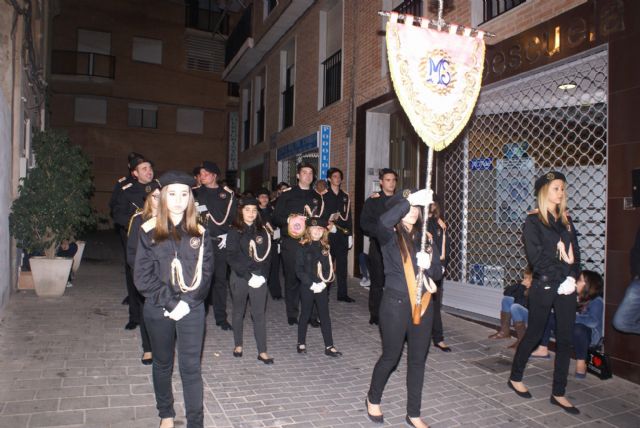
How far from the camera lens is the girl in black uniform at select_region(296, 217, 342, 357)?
6117 mm

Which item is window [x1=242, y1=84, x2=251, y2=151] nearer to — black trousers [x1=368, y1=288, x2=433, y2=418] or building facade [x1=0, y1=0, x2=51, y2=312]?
building facade [x1=0, y1=0, x2=51, y2=312]

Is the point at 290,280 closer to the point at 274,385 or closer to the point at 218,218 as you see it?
the point at 218,218

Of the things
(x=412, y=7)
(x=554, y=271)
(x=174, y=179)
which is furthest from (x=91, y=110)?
(x=554, y=271)

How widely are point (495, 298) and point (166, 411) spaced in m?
5.44

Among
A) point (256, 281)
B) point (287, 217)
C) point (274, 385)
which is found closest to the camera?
point (274, 385)

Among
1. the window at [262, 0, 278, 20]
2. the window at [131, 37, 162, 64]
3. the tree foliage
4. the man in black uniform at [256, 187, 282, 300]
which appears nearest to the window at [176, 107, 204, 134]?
the window at [131, 37, 162, 64]

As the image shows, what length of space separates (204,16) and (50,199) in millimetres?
24318

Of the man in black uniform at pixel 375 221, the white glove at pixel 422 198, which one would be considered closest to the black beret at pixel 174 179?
the white glove at pixel 422 198

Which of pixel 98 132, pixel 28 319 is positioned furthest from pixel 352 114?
pixel 98 132

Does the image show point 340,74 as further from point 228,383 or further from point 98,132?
point 98,132

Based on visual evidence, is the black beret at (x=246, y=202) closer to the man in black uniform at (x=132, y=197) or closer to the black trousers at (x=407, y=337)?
the man in black uniform at (x=132, y=197)

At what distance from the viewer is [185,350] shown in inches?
146

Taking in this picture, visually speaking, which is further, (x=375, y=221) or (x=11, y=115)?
(x=11, y=115)

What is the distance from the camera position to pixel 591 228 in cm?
680
